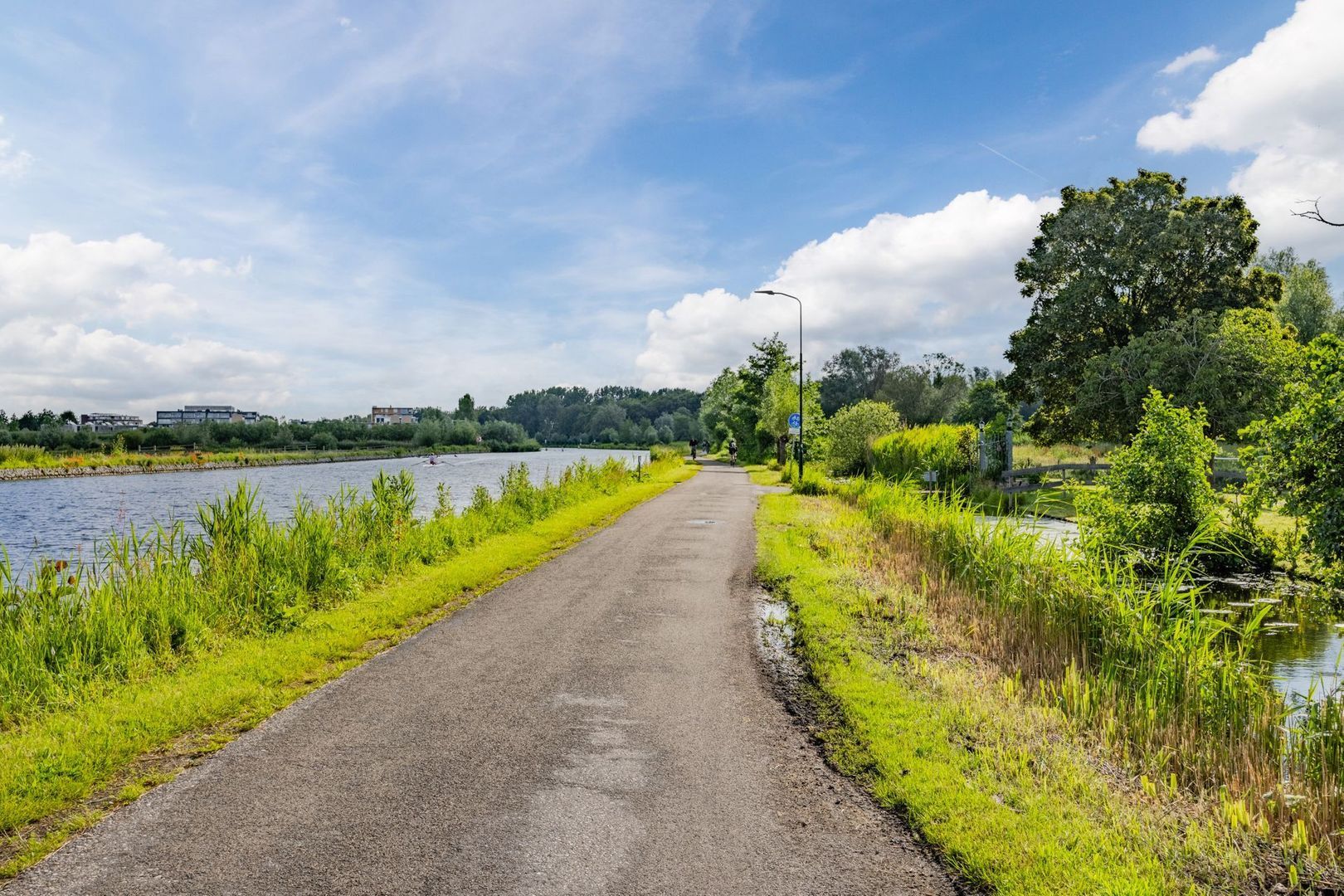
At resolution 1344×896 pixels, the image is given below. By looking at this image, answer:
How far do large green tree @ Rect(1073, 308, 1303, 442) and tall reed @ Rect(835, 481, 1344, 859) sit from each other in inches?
854

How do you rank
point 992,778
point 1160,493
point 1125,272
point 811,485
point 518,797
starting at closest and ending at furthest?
point 518,797 → point 992,778 → point 1160,493 → point 811,485 → point 1125,272

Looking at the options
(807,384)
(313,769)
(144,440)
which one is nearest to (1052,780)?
(313,769)

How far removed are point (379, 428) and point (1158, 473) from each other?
160354mm

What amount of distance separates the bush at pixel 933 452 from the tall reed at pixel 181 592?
19225mm

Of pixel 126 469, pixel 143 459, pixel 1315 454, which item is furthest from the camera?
pixel 143 459

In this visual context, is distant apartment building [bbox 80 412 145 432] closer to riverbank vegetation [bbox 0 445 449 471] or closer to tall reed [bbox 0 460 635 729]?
riverbank vegetation [bbox 0 445 449 471]

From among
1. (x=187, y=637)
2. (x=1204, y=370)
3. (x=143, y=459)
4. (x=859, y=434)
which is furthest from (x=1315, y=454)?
(x=143, y=459)

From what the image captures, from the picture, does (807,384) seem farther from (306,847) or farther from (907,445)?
(306,847)

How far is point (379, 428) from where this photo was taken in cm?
15625

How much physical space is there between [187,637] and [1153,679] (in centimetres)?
944

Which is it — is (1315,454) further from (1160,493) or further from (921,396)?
(921,396)

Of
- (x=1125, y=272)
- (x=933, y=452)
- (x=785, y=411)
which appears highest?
(x=1125, y=272)

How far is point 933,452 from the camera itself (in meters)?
27.9

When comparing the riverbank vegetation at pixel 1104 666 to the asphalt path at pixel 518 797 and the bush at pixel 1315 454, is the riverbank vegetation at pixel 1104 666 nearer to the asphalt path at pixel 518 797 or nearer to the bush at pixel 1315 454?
the bush at pixel 1315 454
